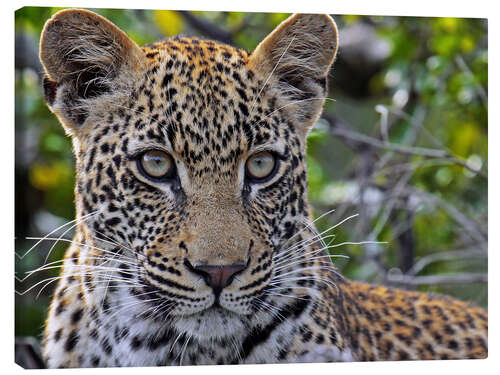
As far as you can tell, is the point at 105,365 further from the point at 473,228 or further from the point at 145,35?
the point at 473,228

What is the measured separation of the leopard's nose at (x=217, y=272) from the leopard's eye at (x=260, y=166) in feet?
1.73

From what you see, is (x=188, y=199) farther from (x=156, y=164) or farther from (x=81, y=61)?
(x=81, y=61)

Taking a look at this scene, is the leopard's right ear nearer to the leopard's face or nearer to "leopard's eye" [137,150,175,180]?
the leopard's face

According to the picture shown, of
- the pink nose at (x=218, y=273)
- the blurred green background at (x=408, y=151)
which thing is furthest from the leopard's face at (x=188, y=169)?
the blurred green background at (x=408, y=151)

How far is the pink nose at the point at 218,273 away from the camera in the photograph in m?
3.48

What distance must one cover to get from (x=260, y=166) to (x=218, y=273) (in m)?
0.67

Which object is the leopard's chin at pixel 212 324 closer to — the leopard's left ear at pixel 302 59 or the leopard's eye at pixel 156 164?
the leopard's eye at pixel 156 164

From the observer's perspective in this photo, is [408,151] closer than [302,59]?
No

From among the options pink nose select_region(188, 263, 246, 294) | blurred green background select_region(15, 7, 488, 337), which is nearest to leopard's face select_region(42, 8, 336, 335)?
pink nose select_region(188, 263, 246, 294)

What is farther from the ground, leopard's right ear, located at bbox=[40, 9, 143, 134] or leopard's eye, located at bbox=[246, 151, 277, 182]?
leopard's right ear, located at bbox=[40, 9, 143, 134]

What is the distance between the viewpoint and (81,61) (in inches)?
157

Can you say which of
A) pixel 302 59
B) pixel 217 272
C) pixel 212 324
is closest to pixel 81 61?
pixel 302 59

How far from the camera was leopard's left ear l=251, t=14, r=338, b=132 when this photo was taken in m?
4.18
